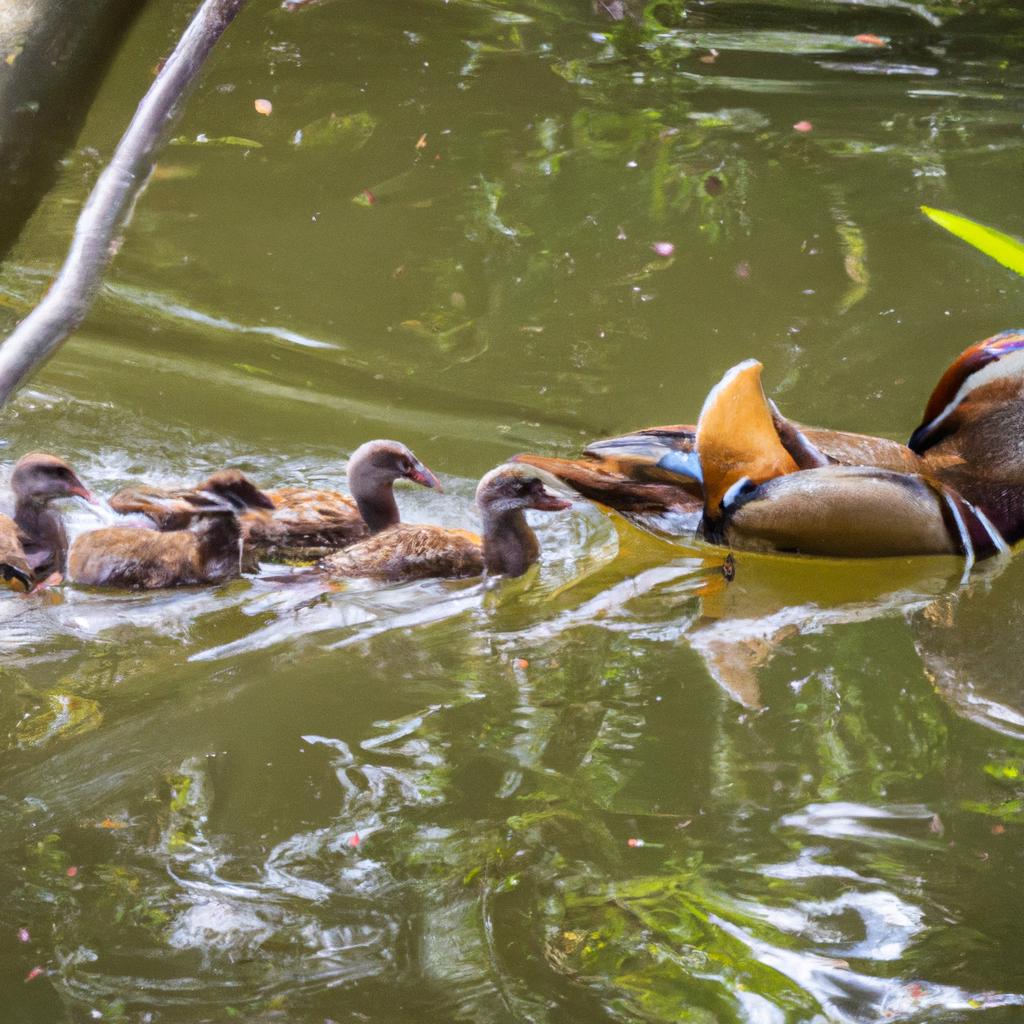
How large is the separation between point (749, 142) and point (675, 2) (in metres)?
1.02

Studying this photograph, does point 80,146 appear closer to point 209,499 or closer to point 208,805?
point 209,499

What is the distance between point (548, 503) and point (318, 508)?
82cm

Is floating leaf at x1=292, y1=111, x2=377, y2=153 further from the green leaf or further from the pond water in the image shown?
the green leaf

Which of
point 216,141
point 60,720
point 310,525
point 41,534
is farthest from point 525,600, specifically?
point 216,141

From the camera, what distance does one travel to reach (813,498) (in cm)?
363

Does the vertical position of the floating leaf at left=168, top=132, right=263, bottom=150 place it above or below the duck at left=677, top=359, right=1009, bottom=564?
above

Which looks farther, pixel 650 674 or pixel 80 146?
pixel 80 146

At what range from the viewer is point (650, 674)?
10.9ft

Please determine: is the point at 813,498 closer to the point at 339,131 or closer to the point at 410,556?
the point at 410,556

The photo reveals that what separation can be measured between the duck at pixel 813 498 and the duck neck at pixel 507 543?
75 cm

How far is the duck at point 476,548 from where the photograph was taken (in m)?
4.24

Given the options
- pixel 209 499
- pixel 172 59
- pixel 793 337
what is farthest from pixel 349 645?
pixel 793 337

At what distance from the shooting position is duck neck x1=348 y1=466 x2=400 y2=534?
4.40 metres

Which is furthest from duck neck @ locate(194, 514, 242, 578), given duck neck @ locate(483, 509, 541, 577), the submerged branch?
the submerged branch
